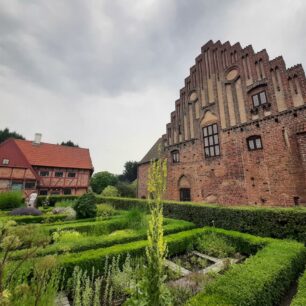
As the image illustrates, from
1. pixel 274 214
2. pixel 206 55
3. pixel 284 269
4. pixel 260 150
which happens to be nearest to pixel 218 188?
pixel 260 150

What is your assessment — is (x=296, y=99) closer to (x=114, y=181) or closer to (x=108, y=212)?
(x=108, y=212)

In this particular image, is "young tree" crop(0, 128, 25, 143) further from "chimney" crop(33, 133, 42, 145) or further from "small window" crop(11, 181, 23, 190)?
"small window" crop(11, 181, 23, 190)

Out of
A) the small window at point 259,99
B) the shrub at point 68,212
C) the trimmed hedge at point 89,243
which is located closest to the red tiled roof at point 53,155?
the shrub at point 68,212

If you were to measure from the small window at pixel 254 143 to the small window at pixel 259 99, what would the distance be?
2.13 m

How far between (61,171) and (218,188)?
2438cm

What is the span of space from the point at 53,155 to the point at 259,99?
1145 inches

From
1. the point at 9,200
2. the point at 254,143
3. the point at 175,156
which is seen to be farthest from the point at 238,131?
the point at 9,200

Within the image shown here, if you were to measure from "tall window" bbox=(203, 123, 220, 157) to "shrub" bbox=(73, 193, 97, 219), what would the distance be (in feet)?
30.6

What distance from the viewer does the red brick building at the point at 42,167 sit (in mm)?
23180

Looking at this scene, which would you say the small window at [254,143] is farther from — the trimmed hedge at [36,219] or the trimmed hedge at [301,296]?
the trimmed hedge at [36,219]

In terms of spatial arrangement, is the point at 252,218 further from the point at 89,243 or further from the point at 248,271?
the point at 89,243

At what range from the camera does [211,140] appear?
46.3ft

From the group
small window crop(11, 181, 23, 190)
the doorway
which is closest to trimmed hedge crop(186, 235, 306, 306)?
the doorway

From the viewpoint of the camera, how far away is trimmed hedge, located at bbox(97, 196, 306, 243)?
20.4ft
